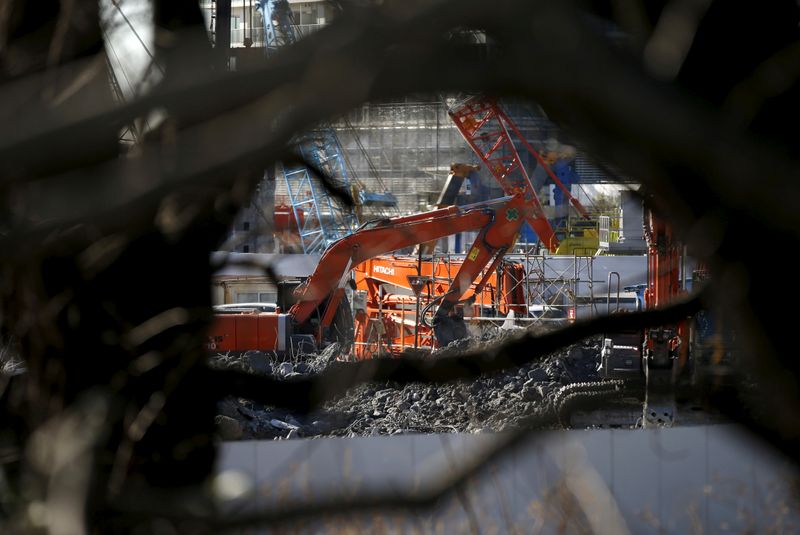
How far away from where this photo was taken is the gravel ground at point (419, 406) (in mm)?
12914

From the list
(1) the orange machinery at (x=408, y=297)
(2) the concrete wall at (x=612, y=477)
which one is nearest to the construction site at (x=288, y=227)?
(2) the concrete wall at (x=612, y=477)

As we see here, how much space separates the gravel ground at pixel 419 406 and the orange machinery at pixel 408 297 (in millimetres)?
1505

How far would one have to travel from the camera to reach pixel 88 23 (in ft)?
8.29

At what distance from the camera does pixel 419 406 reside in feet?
46.4

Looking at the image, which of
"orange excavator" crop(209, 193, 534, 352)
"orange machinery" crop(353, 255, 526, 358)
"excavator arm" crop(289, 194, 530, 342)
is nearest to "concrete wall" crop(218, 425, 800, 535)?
"orange excavator" crop(209, 193, 534, 352)

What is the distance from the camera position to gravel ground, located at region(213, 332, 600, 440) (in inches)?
508

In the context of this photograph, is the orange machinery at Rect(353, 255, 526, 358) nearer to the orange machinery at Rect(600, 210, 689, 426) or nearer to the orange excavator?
the orange excavator

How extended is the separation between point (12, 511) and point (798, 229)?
1.95 meters

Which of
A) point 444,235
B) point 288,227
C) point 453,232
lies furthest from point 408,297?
point 288,227

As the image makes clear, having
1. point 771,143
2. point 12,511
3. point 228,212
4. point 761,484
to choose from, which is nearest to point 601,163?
point 771,143

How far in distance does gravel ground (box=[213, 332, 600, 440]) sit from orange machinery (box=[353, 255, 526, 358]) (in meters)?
1.50

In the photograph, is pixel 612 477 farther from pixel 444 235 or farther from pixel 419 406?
pixel 444 235

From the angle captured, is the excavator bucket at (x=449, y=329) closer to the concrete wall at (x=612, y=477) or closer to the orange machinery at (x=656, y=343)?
the orange machinery at (x=656, y=343)

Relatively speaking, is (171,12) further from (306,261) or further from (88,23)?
(306,261)
